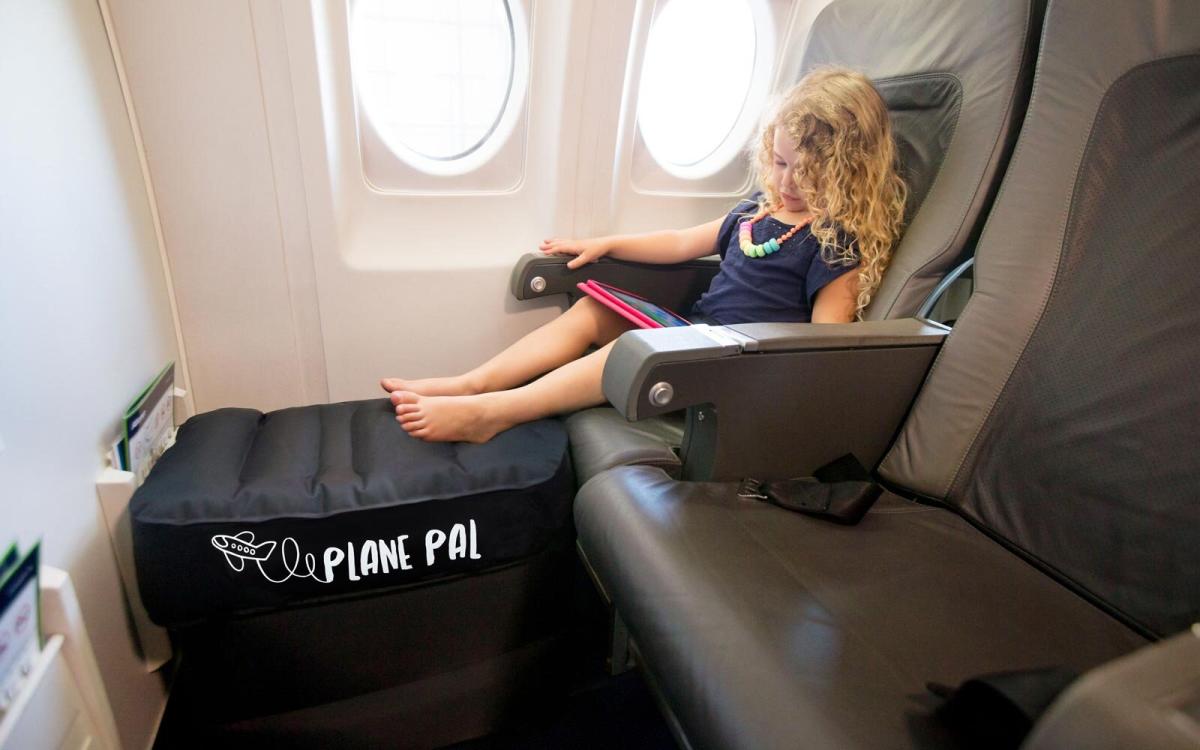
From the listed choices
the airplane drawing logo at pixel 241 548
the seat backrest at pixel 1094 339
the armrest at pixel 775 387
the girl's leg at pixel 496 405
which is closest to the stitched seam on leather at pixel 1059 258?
the seat backrest at pixel 1094 339

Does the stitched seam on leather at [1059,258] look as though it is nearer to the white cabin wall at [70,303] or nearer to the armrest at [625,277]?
the armrest at [625,277]

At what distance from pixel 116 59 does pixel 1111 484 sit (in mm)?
1614

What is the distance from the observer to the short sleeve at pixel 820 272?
1.08m

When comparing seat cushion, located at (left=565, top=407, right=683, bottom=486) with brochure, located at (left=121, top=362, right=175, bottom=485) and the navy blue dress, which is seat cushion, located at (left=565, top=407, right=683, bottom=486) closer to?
the navy blue dress

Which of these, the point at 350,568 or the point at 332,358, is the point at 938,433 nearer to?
the point at 350,568

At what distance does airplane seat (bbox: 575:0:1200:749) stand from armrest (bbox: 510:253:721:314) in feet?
→ 2.00

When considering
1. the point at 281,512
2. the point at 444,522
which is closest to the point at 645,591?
the point at 444,522

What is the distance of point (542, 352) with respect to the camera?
1261 mm

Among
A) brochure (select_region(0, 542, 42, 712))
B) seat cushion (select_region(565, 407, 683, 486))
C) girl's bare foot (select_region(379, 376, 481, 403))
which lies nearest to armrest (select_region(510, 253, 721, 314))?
girl's bare foot (select_region(379, 376, 481, 403))

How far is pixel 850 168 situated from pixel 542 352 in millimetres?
695

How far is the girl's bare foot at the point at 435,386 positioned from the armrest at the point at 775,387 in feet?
1.63

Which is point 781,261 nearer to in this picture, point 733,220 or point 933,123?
point 733,220

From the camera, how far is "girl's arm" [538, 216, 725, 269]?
1342mm

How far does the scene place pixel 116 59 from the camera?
39.5 inches
